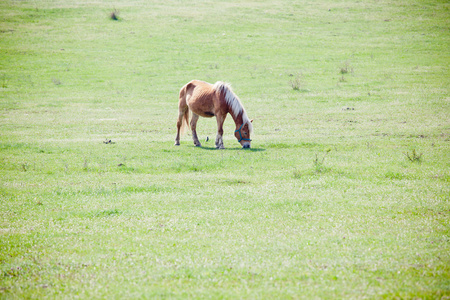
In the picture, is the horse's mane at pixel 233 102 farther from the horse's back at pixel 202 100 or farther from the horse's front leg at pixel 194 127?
the horse's front leg at pixel 194 127

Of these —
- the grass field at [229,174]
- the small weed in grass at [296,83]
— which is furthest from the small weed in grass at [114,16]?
the small weed in grass at [296,83]

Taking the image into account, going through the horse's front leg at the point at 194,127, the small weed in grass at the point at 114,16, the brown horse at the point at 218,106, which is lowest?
the horse's front leg at the point at 194,127

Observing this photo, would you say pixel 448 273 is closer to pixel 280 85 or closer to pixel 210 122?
pixel 210 122

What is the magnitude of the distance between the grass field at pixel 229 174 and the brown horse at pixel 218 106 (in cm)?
96

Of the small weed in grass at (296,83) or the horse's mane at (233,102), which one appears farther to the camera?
the small weed in grass at (296,83)

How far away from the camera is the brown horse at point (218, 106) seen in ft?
62.3

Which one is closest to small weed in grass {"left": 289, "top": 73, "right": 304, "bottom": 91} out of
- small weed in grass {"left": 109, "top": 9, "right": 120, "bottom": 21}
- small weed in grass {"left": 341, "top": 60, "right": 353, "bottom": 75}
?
small weed in grass {"left": 341, "top": 60, "right": 353, "bottom": 75}

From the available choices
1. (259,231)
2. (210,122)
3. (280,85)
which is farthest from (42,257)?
(280,85)

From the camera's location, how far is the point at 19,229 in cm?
947

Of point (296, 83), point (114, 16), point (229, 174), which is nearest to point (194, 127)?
point (229, 174)

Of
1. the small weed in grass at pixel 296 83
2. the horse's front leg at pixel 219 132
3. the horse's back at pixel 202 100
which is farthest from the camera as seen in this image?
→ the small weed in grass at pixel 296 83

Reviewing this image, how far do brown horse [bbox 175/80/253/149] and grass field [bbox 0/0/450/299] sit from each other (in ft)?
3.14

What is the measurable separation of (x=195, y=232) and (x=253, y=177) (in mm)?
5339

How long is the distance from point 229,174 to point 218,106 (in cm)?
562
